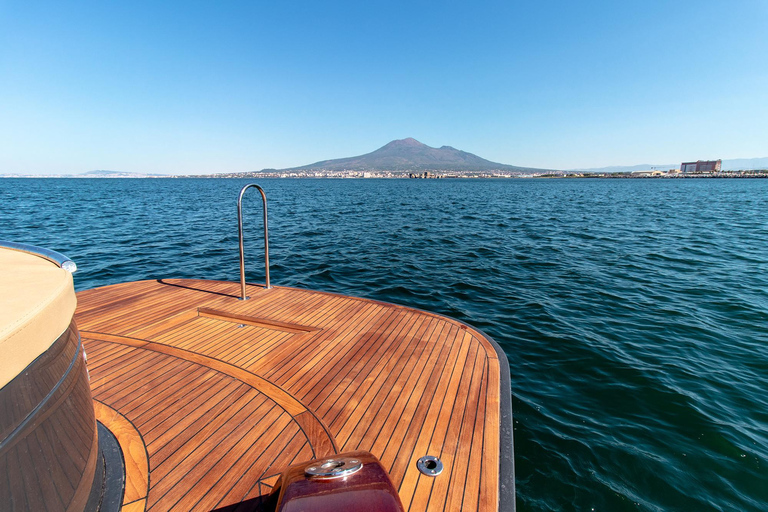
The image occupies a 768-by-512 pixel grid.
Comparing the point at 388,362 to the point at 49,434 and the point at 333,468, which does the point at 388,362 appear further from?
the point at 49,434

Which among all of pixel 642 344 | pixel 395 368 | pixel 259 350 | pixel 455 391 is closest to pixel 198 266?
pixel 259 350

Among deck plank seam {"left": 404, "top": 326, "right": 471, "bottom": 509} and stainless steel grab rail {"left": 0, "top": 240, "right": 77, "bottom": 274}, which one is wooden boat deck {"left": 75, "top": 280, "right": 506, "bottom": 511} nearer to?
deck plank seam {"left": 404, "top": 326, "right": 471, "bottom": 509}

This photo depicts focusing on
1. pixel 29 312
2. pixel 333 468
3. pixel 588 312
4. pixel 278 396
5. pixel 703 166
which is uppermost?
pixel 703 166

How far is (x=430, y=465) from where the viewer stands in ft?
8.84

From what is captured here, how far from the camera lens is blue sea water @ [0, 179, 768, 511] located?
Answer: 3.78m

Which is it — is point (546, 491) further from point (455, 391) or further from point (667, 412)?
point (667, 412)

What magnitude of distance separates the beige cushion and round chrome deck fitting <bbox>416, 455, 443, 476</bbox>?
8.16ft

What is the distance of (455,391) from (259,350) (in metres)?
2.52

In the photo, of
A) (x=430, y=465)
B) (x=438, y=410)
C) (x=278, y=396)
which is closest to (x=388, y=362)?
(x=438, y=410)

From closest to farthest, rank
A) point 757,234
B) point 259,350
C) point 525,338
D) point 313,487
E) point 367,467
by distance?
1. point 313,487
2. point 367,467
3. point 259,350
4. point 525,338
5. point 757,234

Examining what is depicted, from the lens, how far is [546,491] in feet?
11.6

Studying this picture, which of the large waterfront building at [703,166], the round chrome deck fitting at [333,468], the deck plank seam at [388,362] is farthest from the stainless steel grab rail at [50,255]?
the large waterfront building at [703,166]

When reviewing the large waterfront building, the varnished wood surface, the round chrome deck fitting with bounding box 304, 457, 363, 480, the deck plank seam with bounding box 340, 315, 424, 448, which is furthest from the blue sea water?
the large waterfront building

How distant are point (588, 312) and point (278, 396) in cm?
722
